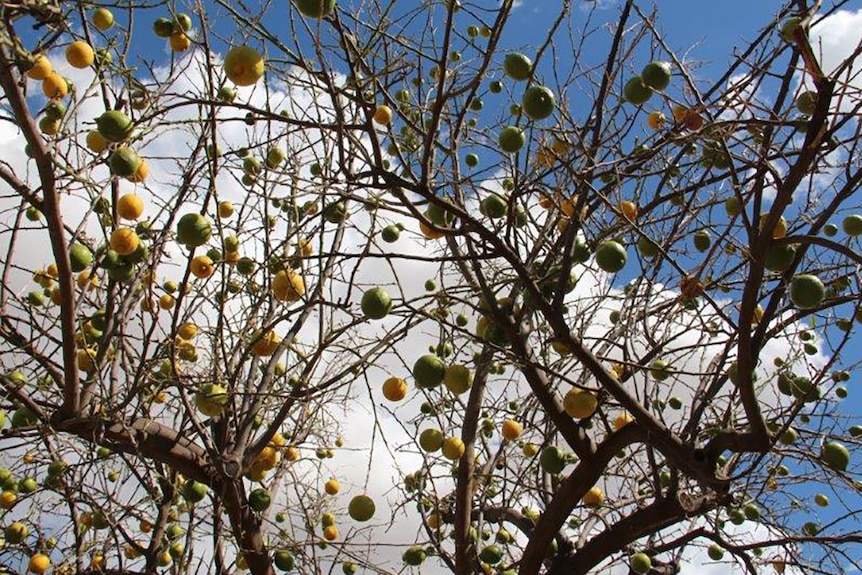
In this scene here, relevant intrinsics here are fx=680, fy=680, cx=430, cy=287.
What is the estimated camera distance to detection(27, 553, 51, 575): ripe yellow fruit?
13.3ft

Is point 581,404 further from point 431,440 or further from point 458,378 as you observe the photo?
point 431,440

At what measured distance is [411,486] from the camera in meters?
4.07

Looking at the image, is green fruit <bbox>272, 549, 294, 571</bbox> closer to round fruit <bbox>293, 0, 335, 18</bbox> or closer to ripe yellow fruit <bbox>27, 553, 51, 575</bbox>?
ripe yellow fruit <bbox>27, 553, 51, 575</bbox>

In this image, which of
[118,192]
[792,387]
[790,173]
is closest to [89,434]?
[118,192]

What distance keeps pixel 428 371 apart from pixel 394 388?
1.60 feet

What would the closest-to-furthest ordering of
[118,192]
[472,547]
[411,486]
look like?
[118,192]
[472,547]
[411,486]

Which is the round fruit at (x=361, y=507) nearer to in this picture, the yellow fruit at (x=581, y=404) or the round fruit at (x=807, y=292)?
the yellow fruit at (x=581, y=404)

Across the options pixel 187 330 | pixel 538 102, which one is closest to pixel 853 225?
pixel 538 102

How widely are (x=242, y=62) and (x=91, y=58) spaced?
1.11 meters

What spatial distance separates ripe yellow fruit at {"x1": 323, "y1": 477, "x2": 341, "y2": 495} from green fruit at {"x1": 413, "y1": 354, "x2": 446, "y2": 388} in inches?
92.2

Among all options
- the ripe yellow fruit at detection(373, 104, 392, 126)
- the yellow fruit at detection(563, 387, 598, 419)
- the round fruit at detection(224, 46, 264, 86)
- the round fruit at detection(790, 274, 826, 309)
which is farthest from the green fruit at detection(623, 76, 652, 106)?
the round fruit at detection(224, 46, 264, 86)

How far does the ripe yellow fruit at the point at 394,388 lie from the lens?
295 centimetres

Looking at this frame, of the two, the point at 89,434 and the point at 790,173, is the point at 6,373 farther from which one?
the point at 790,173

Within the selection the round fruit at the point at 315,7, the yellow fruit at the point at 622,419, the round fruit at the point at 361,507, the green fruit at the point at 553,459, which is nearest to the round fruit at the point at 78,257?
the round fruit at the point at 315,7
